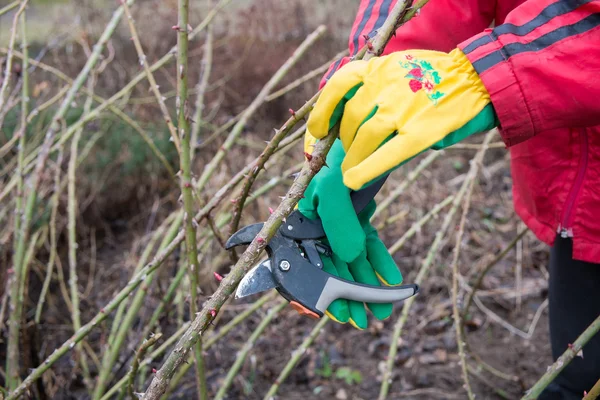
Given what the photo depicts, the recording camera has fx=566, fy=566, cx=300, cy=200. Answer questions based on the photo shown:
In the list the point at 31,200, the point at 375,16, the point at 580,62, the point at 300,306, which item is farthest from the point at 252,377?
the point at 580,62

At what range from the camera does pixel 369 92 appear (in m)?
0.90

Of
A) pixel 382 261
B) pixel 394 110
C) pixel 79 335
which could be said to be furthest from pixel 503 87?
pixel 79 335

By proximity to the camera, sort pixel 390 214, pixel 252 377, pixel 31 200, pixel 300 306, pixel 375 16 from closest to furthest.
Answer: pixel 300 306 → pixel 375 16 → pixel 31 200 → pixel 252 377 → pixel 390 214

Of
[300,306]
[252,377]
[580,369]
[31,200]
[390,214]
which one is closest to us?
[300,306]

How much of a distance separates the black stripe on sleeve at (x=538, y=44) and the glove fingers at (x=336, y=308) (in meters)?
0.46

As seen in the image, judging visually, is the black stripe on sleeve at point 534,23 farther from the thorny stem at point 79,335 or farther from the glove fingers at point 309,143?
the thorny stem at point 79,335

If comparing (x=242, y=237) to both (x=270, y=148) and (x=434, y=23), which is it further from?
(x=434, y=23)

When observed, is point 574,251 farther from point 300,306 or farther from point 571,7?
point 300,306

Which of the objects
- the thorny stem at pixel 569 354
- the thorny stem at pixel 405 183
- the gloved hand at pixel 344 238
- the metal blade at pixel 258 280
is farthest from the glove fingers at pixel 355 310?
the thorny stem at pixel 405 183

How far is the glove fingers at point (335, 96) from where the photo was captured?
2.90 ft

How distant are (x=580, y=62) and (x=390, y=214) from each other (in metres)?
2.49

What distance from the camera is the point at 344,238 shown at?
1062 mm

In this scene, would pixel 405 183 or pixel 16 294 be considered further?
pixel 405 183

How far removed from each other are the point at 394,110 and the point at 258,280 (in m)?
0.38
